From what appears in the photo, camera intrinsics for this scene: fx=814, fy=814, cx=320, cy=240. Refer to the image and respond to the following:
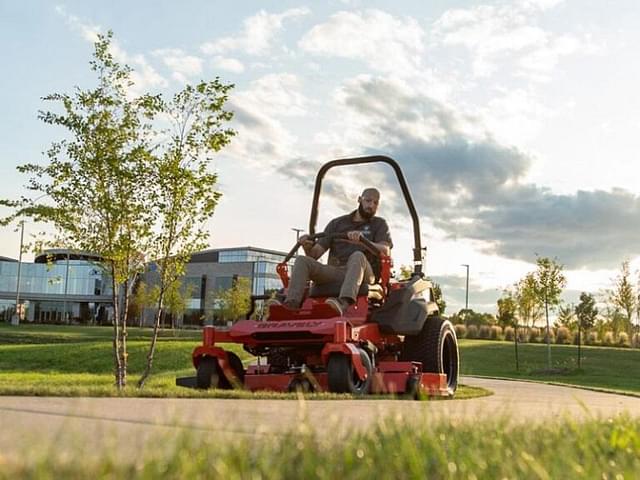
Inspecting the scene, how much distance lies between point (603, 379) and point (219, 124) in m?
15.2

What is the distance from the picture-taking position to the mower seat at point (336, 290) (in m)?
8.66

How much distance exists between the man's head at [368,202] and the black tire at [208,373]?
7.87 feet

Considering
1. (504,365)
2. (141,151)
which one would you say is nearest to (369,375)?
(141,151)

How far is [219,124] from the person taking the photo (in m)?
13.8

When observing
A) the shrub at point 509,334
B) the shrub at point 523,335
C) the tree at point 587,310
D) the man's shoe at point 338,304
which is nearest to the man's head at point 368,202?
the man's shoe at point 338,304

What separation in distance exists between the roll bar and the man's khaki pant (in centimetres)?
106

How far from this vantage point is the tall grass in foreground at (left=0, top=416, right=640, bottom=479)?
2221 mm

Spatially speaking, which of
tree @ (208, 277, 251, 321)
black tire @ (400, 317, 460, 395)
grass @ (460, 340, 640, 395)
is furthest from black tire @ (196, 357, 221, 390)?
tree @ (208, 277, 251, 321)

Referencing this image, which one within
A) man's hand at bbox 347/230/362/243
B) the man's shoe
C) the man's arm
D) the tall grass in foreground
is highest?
man's hand at bbox 347/230/362/243

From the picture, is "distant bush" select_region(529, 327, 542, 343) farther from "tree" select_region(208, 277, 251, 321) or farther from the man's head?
the man's head

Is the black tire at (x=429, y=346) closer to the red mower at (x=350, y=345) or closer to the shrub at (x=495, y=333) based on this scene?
the red mower at (x=350, y=345)

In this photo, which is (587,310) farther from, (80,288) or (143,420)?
(143,420)

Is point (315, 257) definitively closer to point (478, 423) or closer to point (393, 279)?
point (393, 279)

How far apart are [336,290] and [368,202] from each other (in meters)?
1.13
